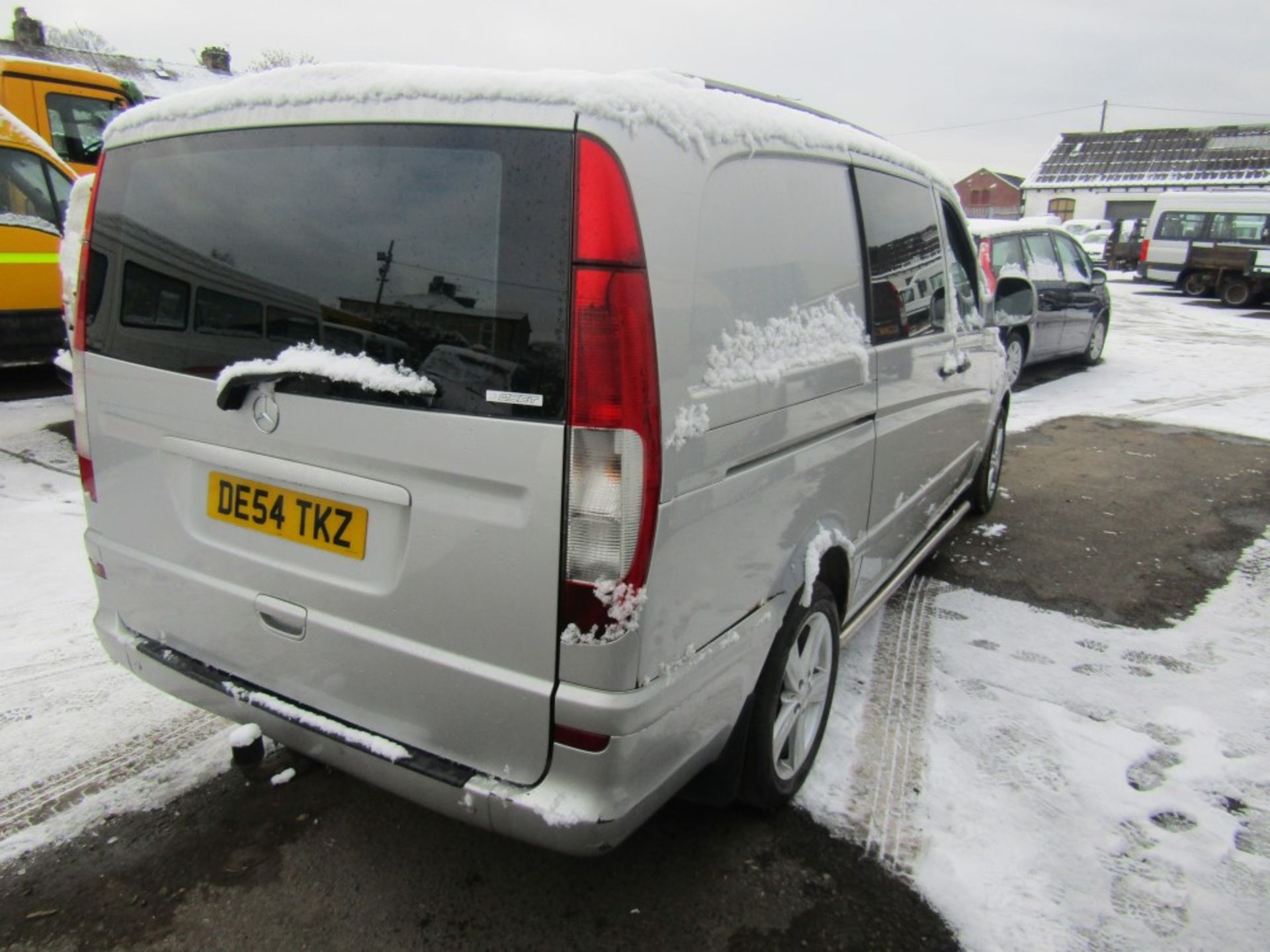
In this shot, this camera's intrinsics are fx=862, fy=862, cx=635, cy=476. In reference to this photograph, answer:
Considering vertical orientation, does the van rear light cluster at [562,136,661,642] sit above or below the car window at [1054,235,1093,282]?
below

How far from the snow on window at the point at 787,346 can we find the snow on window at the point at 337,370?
0.60m

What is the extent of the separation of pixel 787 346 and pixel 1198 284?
2399cm

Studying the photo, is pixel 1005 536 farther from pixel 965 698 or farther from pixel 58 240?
pixel 58 240

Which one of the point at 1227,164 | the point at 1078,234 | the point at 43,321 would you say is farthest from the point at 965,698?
the point at 1227,164

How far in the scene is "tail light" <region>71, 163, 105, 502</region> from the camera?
7.47 ft

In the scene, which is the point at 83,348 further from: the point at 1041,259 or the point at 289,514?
the point at 1041,259

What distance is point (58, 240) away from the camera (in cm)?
669

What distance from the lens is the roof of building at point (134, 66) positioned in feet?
77.4

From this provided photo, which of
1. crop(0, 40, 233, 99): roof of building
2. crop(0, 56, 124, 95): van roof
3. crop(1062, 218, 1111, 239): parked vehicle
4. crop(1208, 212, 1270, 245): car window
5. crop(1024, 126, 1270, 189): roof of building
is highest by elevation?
crop(1024, 126, 1270, 189): roof of building

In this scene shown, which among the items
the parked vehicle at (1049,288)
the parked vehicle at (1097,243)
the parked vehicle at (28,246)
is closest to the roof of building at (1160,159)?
the parked vehicle at (1097,243)

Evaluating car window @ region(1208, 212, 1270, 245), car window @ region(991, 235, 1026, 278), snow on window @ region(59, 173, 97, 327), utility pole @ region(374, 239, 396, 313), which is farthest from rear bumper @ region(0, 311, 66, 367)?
car window @ region(1208, 212, 1270, 245)

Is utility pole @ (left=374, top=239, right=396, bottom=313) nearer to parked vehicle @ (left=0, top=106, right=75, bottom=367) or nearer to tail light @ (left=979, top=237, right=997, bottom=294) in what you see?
parked vehicle @ (left=0, top=106, right=75, bottom=367)

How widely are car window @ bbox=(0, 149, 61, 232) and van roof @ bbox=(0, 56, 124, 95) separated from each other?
12.9 feet

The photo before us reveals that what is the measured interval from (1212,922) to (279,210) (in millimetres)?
2809
